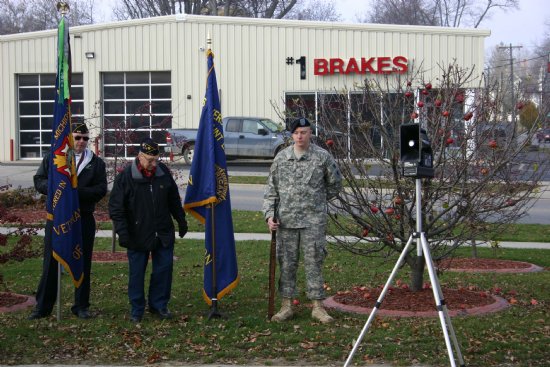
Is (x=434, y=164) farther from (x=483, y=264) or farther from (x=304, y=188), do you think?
(x=483, y=264)

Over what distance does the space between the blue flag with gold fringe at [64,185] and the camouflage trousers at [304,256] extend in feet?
6.80

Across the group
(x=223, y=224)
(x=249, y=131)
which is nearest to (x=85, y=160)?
(x=223, y=224)

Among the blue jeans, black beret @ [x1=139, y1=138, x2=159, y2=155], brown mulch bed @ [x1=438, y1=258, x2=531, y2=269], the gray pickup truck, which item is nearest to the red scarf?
black beret @ [x1=139, y1=138, x2=159, y2=155]

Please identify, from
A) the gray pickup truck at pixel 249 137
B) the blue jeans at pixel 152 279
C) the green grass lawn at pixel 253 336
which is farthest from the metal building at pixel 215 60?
the blue jeans at pixel 152 279

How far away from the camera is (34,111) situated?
38094mm

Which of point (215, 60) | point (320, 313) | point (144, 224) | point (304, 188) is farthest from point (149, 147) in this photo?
point (215, 60)

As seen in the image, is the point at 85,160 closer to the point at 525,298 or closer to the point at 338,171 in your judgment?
the point at 338,171

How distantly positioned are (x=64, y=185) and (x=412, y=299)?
12.4 ft

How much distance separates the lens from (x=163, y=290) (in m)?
8.73

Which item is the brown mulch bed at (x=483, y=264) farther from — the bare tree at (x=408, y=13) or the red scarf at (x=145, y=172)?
the bare tree at (x=408, y=13)

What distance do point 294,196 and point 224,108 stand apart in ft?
91.3

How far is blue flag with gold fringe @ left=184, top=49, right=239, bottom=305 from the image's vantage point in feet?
29.2

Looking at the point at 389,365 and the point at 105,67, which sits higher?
the point at 105,67

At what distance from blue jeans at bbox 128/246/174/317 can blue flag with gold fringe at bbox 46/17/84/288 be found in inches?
A: 22.4
